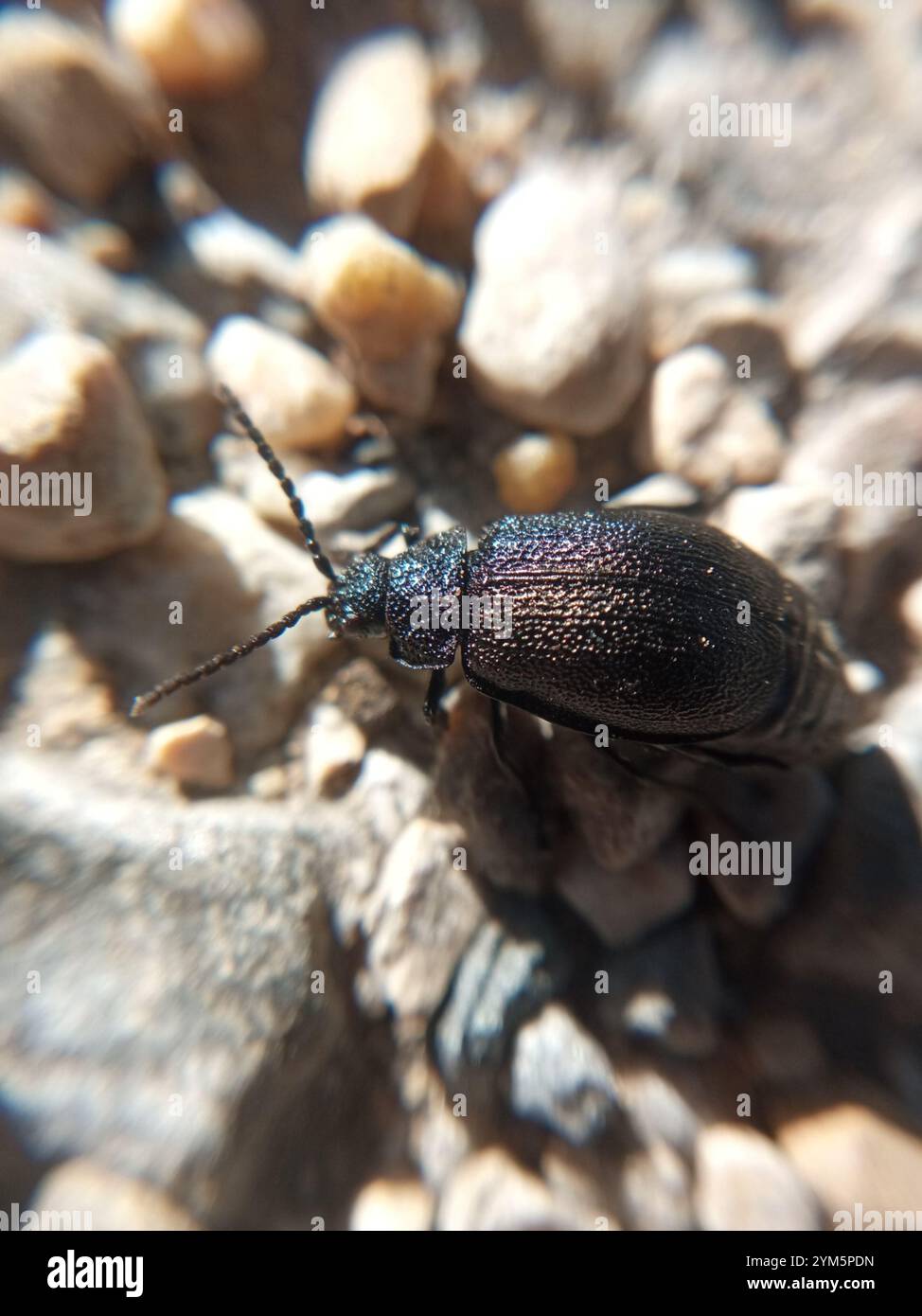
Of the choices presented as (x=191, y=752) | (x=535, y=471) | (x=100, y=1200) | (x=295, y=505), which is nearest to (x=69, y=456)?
(x=295, y=505)

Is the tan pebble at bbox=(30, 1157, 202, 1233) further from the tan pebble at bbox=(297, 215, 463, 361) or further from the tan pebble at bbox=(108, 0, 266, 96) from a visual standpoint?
the tan pebble at bbox=(108, 0, 266, 96)

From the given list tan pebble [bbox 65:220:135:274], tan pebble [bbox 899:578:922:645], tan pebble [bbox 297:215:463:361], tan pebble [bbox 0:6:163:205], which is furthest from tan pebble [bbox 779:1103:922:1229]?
tan pebble [bbox 0:6:163:205]

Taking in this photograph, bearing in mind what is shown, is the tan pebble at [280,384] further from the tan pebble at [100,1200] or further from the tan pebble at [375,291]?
the tan pebble at [100,1200]

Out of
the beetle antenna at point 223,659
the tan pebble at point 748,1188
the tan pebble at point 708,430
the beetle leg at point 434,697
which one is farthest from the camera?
the tan pebble at point 708,430

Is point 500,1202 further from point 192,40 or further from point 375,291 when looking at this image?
point 192,40

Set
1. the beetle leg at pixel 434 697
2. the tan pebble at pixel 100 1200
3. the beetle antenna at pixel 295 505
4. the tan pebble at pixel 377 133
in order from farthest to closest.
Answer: the tan pebble at pixel 377 133 < the beetle leg at pixel 434 697 < the beetle antenna at pixel 295 505 < the tan pebble at pixel 100 1200

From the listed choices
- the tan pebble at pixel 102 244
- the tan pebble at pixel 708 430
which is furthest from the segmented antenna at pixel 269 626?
the tan pebble at pixel 708 430
